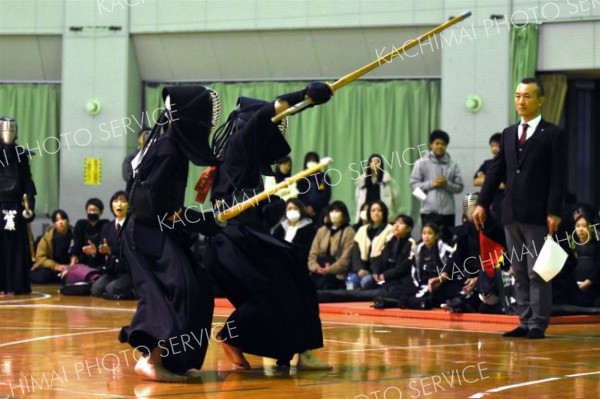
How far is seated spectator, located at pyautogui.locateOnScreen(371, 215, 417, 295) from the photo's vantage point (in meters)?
15.4

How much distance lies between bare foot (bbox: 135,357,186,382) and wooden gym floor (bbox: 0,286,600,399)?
64 mm

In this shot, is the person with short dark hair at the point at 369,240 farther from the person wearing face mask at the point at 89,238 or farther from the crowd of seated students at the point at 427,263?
the person wearing face mask at the point at 89,238

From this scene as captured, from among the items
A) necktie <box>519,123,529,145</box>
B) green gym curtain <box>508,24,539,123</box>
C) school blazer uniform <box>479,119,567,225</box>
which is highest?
green gym curtain <box>508,24,539,123</box>

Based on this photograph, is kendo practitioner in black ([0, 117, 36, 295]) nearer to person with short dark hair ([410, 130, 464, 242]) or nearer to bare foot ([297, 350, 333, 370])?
person with short dark hair ([410, 130, 464, 242])

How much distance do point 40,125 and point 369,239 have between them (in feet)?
27.1

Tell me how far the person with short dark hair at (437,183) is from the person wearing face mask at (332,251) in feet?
3.47

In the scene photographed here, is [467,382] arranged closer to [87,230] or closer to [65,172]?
[87,230]

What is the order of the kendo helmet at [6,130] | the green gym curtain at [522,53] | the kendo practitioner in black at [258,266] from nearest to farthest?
the kendo practitioner in black at [258,266] → the kendo helmet at [6,130] → the green gym curtain at [522,53]

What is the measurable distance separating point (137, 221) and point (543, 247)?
395 cm

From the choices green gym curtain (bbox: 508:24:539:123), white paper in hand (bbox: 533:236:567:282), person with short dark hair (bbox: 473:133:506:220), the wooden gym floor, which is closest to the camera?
the wooden gym floor

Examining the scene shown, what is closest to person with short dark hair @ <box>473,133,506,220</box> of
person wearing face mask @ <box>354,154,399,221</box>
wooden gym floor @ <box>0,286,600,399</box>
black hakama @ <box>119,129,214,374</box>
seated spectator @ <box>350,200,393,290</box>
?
seated spectator @ <box>350,200,393,290</box>

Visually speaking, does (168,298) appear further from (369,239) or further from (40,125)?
(40,125)

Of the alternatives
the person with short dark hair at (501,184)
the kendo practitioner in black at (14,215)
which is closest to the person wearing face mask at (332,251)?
the person with short dark hair at (501,184)

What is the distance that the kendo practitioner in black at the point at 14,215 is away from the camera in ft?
55.4
